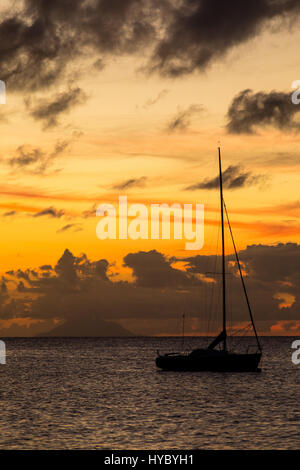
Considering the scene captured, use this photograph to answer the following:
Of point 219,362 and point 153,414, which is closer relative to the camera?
point 153,414

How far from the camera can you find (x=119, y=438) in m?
43.0

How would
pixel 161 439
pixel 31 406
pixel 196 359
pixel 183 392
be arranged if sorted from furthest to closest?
pixel 196 359
pixel 183 392
pixel 31 406
pixel 161 439

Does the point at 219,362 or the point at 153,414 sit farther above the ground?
the point at 219,362

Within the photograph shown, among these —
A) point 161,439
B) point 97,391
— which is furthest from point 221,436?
point 97,391

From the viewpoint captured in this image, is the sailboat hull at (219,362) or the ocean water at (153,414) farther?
the sailboat hull at (219,362)

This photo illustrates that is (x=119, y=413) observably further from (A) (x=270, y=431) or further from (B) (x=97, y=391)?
(B) (x=97, y=391)

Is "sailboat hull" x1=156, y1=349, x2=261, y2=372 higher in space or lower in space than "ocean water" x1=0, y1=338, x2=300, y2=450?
higher

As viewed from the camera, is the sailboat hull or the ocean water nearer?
the ocean water

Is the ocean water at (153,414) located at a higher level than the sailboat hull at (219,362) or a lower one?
lower

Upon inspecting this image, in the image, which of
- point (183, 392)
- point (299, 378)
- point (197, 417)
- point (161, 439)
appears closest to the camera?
point (161, 439)

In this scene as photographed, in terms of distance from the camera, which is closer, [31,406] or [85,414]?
[85,414]

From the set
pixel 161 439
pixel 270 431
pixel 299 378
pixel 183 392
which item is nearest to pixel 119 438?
pixel 161 439

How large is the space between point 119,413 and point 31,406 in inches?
401
